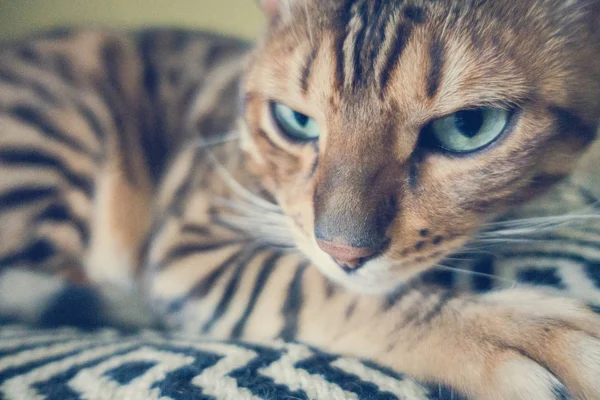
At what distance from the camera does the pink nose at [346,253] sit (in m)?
0.62

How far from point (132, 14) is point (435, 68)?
4.71 ft

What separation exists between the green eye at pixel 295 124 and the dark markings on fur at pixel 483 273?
0.31 metres

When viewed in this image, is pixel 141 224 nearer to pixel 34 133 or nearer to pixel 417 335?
pixel 34 133

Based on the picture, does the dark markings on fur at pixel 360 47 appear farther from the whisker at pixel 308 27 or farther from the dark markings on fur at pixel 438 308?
the dark markings on fur at pixel 438 308

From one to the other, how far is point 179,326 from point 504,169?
650 mm

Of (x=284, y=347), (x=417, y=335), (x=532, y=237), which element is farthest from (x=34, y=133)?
(x=532, y=237)

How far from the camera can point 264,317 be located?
0.82 metres

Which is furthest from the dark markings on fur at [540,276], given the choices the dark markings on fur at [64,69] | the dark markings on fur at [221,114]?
the dark markings on fur at [64,69]

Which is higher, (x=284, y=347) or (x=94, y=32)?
(x=94, y=32)

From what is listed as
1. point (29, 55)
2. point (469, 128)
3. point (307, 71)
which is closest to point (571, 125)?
point (469, 128)

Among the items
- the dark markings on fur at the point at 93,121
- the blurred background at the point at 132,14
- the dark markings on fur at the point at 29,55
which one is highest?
the blurred background at the point at 132,14

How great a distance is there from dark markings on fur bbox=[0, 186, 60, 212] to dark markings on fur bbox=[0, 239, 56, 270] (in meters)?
0.09

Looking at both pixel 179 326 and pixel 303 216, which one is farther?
pixel 179 326

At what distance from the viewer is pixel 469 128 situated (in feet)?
2.04
